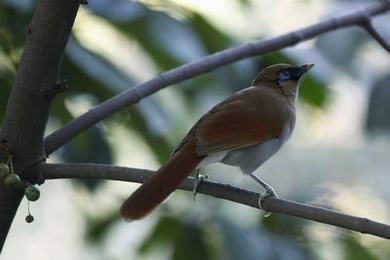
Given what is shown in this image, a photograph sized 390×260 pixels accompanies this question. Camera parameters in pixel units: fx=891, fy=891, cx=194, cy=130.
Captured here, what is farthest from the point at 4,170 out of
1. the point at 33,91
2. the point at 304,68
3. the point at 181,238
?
the point at 304,68

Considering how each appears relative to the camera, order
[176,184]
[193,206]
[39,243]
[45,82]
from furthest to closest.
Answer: [39,243] → [193,206] → [176,184] → [45,82]

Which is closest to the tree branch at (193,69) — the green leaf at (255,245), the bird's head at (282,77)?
the bird's head at (282,77)

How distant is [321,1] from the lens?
260 cm

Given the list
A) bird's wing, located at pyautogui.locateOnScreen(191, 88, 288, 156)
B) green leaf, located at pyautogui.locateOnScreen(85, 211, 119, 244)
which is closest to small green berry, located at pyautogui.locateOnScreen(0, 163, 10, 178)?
bird's wing, located at pyautogui.locateOnScreen(191, 88, 288, 156)

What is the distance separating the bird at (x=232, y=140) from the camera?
1515mm

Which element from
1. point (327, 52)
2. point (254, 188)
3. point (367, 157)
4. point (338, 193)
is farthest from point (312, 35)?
point (367, 157)

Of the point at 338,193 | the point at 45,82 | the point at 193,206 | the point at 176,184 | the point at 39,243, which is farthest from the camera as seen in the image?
the point at 39,243

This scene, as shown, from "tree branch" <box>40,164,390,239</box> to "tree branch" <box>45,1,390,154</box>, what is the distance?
103 mm

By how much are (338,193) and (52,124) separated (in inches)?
36.8

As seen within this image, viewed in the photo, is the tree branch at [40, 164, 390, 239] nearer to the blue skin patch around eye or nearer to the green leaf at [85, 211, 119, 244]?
the blue skin patch around eye

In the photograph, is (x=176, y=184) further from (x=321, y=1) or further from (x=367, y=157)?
(x=367, y=157)

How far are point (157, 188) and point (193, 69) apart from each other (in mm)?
372

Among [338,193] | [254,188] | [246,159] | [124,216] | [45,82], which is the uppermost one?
[45,82]

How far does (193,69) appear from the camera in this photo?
71.3 inches
